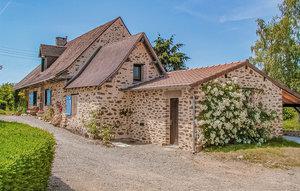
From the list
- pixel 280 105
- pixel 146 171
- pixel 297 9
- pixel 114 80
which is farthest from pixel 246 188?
pixel 297 9

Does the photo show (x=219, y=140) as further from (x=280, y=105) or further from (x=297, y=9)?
(x=297, y=9)

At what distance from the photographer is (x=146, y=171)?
10070 mm

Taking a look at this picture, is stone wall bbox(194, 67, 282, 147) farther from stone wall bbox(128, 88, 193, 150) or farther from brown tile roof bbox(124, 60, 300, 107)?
stone wall bbox(128, 88, 193, 150)

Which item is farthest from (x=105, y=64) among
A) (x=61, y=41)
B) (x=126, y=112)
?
(x=61, y=41)

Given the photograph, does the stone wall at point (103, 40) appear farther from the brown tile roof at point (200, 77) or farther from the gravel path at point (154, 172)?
the gravel path at point (154, 172)

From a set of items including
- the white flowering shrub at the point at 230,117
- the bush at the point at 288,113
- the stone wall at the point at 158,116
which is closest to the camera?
the white flowering shrub at the point at 230,117

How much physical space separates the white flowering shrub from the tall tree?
15.3 meters

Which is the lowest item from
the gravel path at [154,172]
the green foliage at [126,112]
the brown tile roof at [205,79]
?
the gravel path at [154,172]

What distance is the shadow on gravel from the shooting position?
7496 mm

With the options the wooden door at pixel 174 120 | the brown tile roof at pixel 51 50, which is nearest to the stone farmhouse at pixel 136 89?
the wooden door at pixel 174 120

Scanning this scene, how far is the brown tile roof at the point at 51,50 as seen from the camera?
2459cm

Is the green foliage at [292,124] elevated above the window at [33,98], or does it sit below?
below

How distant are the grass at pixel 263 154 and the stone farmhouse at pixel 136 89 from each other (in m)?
1.20

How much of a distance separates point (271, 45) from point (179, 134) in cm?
1809
